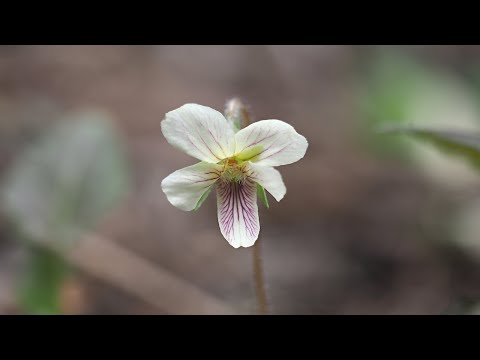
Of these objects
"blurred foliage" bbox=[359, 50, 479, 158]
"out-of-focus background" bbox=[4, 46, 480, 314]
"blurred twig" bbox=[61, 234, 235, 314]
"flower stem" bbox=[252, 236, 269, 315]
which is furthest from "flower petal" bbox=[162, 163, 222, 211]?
"blurred foliage" bbox=[359, 50, 479, 158]

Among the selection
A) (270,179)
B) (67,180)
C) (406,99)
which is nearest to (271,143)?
(270,179)

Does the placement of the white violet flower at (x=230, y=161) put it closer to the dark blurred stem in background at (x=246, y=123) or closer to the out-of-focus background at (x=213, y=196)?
the dark blurred stem in background at (x=246, y=123)

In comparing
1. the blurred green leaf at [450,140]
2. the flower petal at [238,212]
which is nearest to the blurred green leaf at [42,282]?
the flower petal at [238,212]

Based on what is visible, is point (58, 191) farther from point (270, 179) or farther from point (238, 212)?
point (270, 179)

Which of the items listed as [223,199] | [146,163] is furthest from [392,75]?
[223,199]

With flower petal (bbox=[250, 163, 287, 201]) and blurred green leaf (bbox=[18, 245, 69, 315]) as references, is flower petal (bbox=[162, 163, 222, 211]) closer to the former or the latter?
flower petal (bbox=[250, 163, 287, 201])

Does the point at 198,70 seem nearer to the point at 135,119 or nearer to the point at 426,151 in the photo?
the point at 135,119

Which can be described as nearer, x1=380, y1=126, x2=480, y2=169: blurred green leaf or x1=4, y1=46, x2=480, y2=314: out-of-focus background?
x1=380, y1=126, x2=480, y2=169: blurred green leaf
